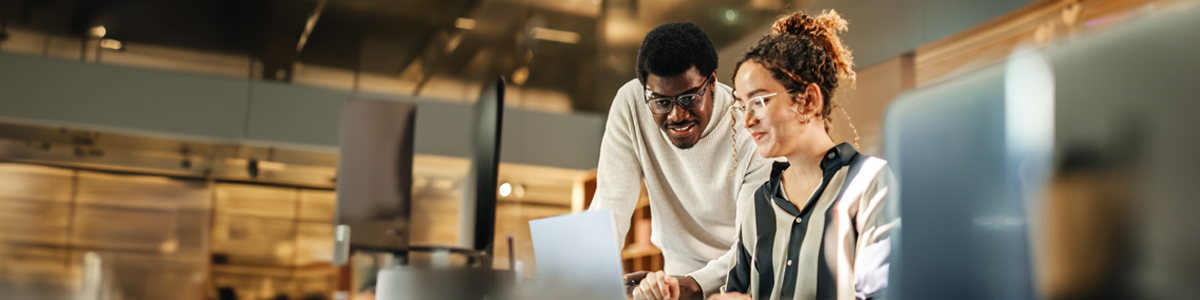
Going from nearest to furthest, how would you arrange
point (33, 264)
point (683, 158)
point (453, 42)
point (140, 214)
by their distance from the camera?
point (683, 158), point (33, 264), point (140, 214), point (453, 42)

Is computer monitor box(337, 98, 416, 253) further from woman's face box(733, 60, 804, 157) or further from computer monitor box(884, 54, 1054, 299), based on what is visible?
computer monitor box(884, 54, 1054, 299)

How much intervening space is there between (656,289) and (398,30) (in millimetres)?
4158

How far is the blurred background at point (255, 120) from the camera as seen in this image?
4.13 metres

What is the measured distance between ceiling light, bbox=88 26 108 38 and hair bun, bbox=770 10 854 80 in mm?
4482

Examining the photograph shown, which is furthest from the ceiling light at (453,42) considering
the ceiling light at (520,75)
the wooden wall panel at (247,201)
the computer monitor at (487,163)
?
the computer monitor at (487,163)

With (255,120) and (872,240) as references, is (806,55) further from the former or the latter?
(255,120)

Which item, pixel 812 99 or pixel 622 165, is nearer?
pixel 812 99

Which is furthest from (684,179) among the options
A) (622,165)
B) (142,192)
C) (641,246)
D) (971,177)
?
(142,192)

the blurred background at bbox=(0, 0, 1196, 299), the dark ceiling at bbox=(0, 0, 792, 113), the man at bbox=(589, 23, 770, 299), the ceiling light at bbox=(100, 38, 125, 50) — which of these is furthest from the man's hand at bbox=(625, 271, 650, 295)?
the ceiling light at bbox=(100, 38, 125, 50)

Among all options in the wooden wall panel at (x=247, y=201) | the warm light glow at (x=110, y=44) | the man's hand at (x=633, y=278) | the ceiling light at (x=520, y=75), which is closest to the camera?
the man's hand at (x=633, y=278)

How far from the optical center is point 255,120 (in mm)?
4418

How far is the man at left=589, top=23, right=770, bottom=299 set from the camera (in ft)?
4.86

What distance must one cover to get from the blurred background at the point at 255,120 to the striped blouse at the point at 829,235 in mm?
2308

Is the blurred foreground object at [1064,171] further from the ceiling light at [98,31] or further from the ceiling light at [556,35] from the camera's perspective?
the ceiling light at [98,31]
